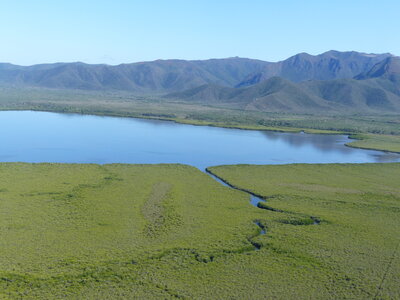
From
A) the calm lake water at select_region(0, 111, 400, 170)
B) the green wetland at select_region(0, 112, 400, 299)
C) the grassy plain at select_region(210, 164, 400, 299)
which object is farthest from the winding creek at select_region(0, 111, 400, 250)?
the grassy plain at select_region(210, 164, 400, 299)

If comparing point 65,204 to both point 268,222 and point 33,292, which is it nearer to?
point 33,292

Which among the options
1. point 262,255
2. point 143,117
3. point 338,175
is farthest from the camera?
point 143,117

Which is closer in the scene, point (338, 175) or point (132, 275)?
point (132, 275)

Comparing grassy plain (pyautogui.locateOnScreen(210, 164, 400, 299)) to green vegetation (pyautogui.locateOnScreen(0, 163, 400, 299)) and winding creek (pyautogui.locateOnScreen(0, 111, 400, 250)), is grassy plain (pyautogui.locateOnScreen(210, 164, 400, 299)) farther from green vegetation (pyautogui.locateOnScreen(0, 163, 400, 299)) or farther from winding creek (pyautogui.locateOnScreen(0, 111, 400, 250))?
winding creek (pyautogui.locateOnScreen(0, 111, 400, 250))

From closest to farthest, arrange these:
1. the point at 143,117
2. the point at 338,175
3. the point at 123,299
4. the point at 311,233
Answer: the point at 123,299 → the point at 311,233 → the point at 338,175 → the point at 143,117

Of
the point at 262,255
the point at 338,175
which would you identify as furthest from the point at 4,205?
the point at 338,175

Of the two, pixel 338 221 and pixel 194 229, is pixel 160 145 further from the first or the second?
pixel 338 221

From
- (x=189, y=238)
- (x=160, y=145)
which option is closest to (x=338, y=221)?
(x=189, y=238)
